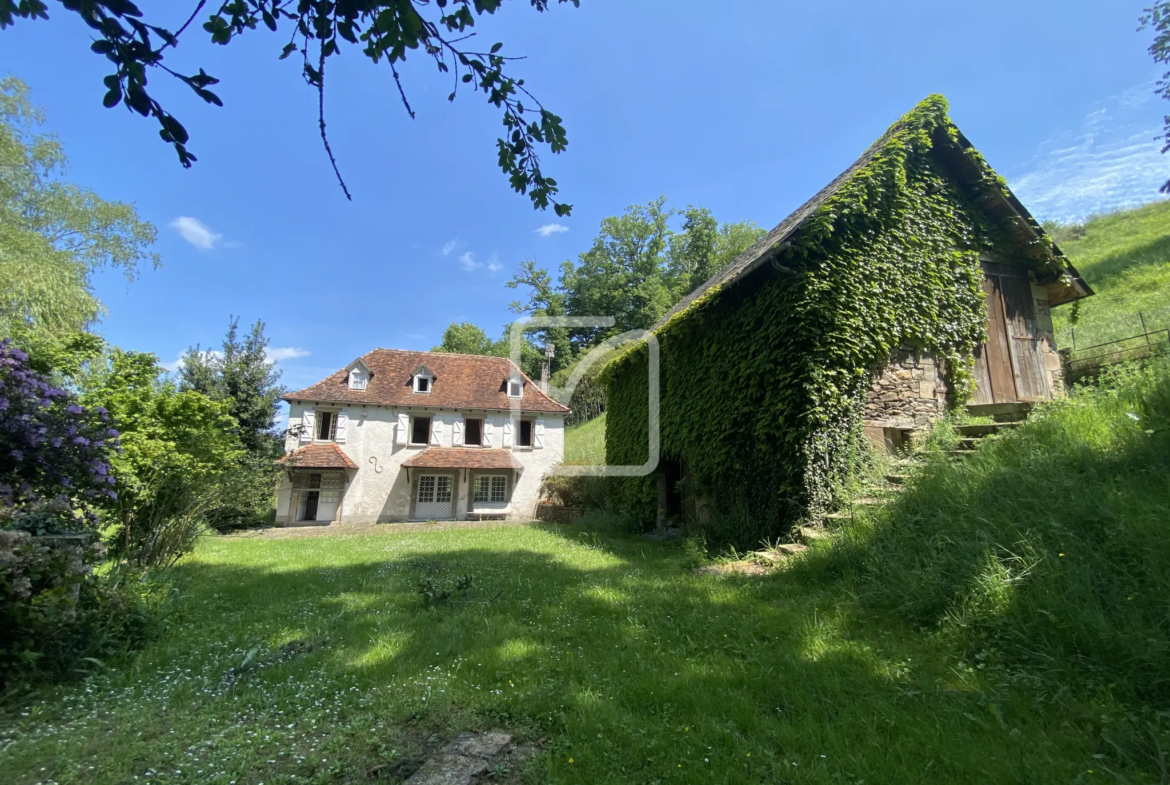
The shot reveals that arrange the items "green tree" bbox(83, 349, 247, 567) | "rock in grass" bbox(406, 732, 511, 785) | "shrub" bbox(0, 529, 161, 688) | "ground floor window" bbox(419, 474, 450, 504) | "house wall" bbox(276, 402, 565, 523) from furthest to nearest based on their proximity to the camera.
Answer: "ground floor window" bbox(419, 474, 450, 504) → "house wall" bbox(276, 402, 565, 523) → "green tree" bbox(83, 349, 247, 567) → "shrub" bbox(0, 529, 161, 688) → "rock in grass" bbox(406, 732, 511, 785)

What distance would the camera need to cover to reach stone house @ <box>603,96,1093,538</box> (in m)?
6.63

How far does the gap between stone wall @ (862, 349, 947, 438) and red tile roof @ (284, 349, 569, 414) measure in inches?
581

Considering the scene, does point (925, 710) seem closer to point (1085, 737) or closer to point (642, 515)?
point (1085, 737)

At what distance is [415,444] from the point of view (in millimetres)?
19281

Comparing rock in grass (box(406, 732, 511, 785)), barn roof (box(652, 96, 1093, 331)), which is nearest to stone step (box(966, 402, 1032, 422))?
barn roof (box(652, 96, 1093, 331))

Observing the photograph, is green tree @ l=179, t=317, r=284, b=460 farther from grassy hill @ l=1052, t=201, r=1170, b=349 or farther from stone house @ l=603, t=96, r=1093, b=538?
grassy hill @ l=1052, t=201, r=1170, b=349

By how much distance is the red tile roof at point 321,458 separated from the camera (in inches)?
674

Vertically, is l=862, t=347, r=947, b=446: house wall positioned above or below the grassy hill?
below

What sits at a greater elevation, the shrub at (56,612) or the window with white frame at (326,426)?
the window with white frame at (326,426)

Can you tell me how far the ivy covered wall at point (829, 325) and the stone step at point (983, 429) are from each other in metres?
1.34

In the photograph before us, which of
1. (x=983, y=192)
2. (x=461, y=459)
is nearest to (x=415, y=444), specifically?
(x=461, y=459)

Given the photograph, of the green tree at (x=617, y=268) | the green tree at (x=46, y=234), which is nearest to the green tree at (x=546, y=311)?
the green tree at (x=617, y=268)

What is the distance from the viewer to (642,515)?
10852 mm

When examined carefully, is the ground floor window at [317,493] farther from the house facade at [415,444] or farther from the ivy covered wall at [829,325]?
the ivy covered wall at [829,325]
